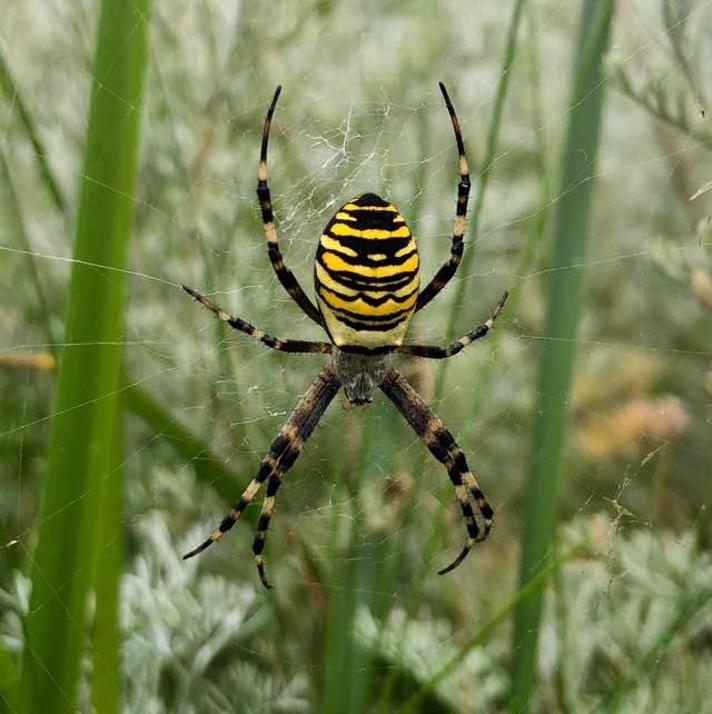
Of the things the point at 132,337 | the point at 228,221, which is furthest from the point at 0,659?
the point at 228,221

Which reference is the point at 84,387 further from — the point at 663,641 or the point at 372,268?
the point at 663,641

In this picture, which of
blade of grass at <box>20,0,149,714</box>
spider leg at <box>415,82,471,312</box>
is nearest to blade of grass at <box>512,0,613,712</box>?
spider leg at <box>415,82,471,312</box>

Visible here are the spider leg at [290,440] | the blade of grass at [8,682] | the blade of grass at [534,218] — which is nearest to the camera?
the blade of grass at [8,682]

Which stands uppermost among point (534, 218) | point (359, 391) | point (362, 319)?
point (534, 218)

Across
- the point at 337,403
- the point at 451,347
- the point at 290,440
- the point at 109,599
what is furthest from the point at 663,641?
the point at 337,403

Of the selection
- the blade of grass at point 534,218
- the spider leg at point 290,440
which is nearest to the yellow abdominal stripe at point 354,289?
the blade of grass at point 534,218

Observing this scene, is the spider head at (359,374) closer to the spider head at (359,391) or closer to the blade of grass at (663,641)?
the spider head at (359,391)

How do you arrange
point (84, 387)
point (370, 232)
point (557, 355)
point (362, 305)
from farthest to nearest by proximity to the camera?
point (557, 355) → point (362, 305) → point (370, 232) → point (84, 387)
